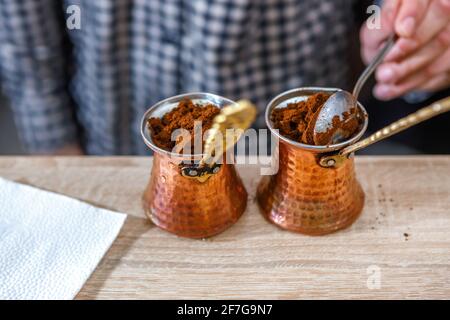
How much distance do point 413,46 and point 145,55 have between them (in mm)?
467

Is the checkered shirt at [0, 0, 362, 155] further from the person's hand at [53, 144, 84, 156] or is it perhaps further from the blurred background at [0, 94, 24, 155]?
the blurred background at [0, 94, 24, 155]

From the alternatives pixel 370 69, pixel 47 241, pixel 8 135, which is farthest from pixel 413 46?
pixel 8 135

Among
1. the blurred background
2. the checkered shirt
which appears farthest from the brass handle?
the blurred background

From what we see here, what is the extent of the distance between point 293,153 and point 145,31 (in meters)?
0.47

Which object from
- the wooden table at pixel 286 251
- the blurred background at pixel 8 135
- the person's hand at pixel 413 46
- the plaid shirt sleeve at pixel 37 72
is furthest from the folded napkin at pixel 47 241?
the blurred background at pixel 8 135

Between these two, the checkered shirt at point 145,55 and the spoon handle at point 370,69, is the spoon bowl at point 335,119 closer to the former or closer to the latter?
the spoon handle at point 370,69

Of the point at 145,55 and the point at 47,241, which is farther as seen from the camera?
the point at 145,55

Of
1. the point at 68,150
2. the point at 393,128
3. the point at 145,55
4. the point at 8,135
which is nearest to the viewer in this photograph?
the point at 393,128

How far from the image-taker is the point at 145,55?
104 centimetres

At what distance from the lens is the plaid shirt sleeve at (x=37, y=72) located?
1027 millimetres

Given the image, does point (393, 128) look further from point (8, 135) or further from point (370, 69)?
point (8, 135)

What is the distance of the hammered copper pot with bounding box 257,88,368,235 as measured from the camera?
2.20 feet

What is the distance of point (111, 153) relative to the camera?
117 centimetres
